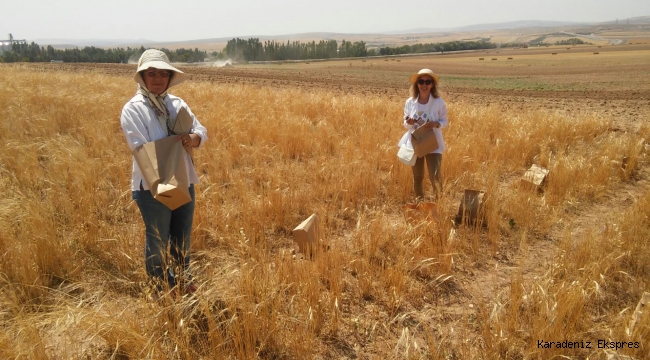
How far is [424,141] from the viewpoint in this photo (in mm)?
4711

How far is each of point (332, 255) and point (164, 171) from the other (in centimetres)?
161

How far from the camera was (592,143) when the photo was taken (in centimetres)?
773

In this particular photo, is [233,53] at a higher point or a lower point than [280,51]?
higher

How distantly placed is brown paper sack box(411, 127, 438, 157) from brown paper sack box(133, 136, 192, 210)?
2972 mm

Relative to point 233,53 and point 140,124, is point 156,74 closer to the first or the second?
point 140,124

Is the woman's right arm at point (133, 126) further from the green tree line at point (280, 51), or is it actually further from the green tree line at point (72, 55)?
the green tree line at point (280, 51)

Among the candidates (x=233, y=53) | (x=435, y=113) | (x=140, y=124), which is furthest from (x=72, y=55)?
(x=140, y=124)

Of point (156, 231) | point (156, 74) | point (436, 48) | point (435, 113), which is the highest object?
point (436, 48)

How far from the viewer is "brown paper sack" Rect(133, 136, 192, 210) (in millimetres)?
2564

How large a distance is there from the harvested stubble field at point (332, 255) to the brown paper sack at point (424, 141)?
794 millimetres

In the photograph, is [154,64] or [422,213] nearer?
[154,64]

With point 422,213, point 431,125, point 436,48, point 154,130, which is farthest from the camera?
point 436,48

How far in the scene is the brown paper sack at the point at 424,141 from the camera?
469 cm

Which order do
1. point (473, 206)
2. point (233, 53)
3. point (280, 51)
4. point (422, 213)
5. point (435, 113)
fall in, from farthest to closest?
point (233, 53) < point (280, 51) < point (435, 113) < point (473, 206) < point (422, 213)
